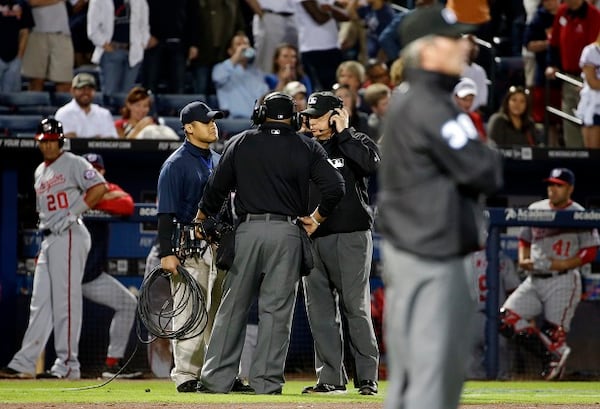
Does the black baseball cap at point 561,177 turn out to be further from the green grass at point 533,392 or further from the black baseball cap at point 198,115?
the black baseball cap at point 198,115

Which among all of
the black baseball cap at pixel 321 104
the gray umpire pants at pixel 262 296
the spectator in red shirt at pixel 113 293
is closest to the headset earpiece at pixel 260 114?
the black baseball cap at pixel 321 104

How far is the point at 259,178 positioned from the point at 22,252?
4286mm

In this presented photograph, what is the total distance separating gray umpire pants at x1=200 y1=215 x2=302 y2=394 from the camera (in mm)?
8242

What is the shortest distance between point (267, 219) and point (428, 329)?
3.95 metres

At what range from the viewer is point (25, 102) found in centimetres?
1333

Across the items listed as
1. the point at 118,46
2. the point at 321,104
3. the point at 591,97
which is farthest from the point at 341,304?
the point at 118,46

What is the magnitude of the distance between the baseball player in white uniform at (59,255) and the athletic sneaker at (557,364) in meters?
4.13

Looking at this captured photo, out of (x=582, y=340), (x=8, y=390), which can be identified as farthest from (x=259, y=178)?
(x=582, y=340)

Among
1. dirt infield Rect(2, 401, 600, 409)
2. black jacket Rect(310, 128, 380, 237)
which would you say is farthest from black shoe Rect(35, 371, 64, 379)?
black jacket Rect(310, 128, 380, 237)

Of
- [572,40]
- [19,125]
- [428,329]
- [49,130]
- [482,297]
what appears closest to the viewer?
[428,329]

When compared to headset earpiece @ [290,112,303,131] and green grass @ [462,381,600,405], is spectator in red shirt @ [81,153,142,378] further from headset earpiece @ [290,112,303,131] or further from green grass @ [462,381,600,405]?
headset earpiece @ [290,112,303,131]

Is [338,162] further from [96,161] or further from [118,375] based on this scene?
[118,375]

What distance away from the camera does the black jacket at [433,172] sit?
436cm

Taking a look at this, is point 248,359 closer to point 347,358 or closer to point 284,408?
point 347,358
